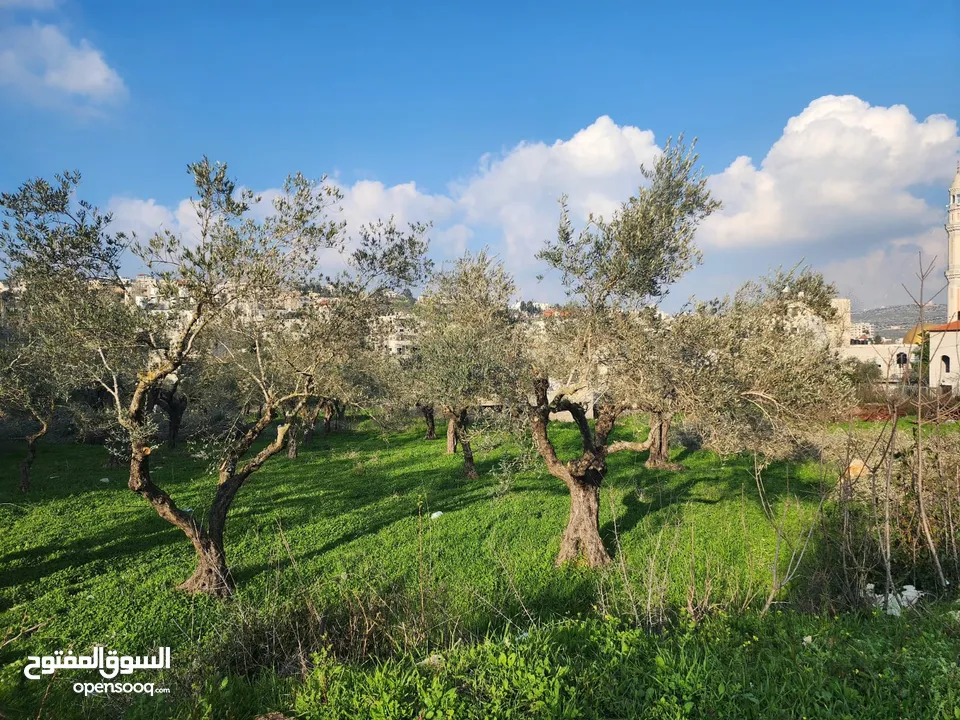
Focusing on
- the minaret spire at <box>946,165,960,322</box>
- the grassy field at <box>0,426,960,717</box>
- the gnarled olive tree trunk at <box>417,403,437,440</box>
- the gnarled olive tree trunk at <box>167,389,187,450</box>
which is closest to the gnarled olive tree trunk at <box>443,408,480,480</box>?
the grassy field at <box>0,426,960,717</box>

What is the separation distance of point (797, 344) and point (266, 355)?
16734 mm

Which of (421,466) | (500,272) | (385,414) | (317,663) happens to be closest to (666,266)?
(500,272)

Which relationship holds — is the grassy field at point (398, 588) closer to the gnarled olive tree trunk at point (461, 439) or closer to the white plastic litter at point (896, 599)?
the gnarled olive tree trunk at point (461, 439)

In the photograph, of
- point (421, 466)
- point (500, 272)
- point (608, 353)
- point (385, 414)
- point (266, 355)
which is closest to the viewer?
point (608, 353)

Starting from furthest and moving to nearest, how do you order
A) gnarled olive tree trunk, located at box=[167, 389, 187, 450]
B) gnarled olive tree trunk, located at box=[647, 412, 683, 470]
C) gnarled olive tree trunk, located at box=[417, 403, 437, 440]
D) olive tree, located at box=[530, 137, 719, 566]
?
gnarled olive tree trunk, located at box=[417, 403, 437, 440] < gnarled olive tree trunk, located at box=[167, 389, 187, 450] < gnarled olive tree trunk, located at box=[647, 412, 683, 470] < olive tree, located at box=[530, 137, 719, 566]

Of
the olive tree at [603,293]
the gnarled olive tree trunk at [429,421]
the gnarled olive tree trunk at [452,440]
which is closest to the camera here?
the olive tree at [603,293]

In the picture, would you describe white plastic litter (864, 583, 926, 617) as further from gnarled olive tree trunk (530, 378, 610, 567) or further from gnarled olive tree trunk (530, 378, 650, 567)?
gnarled olive tree trunk (530, 378, 610, 567)

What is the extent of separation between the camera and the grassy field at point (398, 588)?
5.29 m

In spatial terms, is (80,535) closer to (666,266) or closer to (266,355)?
(266,355)

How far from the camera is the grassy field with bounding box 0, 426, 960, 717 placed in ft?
17.3

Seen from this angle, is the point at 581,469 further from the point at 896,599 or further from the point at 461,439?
the point at 461,439

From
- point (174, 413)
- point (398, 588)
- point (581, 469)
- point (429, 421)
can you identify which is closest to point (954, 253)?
point (429, 421)

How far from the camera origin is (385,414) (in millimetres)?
26109

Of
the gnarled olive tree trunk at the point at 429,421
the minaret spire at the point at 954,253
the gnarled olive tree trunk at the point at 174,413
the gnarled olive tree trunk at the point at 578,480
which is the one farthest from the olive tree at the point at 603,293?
the minaret spire at the point at 954,253
